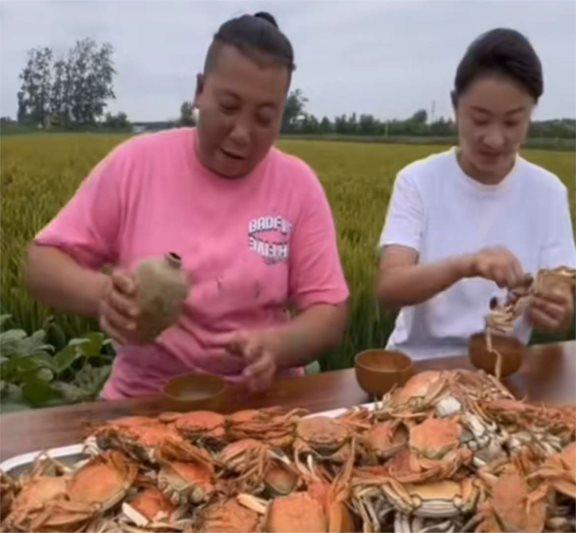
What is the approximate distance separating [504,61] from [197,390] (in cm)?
97

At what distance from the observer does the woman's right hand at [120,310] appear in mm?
1254

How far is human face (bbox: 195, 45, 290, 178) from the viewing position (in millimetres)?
1509

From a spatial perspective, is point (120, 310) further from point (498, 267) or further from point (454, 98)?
point (454, 98)

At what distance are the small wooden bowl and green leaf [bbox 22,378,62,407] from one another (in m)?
1.20

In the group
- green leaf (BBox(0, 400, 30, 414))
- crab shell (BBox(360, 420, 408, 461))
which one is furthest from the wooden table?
green leaf (BBox(0, 400, 30, 414))

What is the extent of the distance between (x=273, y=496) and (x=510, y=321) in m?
0.74

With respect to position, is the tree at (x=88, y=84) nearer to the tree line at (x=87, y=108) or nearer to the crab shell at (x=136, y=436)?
the tree line at (x=87, y=108)

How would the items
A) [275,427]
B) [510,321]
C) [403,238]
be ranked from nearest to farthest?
[275,427]
[510,321]
[403,238]

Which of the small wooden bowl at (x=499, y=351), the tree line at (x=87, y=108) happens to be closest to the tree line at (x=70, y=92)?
the tree line at (x=87, y=108)

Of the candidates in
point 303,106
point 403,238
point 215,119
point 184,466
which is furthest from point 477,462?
point 303,106

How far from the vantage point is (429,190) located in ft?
6.46

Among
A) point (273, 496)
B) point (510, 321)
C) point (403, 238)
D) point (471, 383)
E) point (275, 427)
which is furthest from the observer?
point (403, 238)

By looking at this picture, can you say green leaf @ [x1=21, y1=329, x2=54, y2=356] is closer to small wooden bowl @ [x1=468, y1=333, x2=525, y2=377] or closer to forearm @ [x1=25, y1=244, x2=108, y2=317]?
forearm @ [x1=25, y1=244, x2=108, y2=317]

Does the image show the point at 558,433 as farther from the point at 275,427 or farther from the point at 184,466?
the point at 184,466
